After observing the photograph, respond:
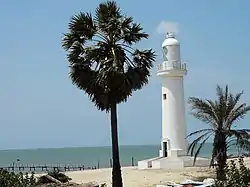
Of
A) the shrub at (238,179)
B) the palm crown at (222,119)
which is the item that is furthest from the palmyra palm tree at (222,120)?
the shrub at (238,179)

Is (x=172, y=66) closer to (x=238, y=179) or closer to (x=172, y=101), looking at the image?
(x=172, y=101)

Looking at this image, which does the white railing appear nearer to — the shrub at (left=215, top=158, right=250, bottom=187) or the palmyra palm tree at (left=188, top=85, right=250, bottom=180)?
the palmyra palm tree at (left=188, top=85, right=250, bottom=180)

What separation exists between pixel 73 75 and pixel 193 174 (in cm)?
1368

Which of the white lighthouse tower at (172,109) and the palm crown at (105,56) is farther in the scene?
the white lighthouse tower at (172,109)

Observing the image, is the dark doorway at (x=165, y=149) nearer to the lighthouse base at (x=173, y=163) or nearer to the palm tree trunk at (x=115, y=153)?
the lighthouse base at (x=173, y=163)

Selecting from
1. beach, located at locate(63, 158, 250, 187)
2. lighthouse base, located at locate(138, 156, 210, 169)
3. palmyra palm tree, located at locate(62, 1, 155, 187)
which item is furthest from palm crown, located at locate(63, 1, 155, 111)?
lighthouse base, located at locate(138, 156, 210, 169)

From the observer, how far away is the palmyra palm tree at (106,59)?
20.1m

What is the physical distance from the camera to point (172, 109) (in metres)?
38.2

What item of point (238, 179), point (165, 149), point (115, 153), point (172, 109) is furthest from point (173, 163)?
point (238, 179)

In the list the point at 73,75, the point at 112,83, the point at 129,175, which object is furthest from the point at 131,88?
the point at 129,175

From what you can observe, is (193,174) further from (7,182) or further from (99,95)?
(7,182)

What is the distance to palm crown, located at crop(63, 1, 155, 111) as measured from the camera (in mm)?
20188

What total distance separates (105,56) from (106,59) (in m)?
0.18

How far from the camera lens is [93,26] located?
20.8 m
